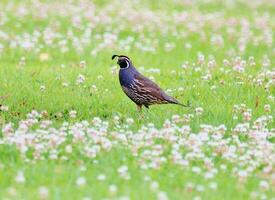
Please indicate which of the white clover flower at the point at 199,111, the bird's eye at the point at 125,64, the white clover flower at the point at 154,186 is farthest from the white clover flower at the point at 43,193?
the bird's eye at the point at 125,64

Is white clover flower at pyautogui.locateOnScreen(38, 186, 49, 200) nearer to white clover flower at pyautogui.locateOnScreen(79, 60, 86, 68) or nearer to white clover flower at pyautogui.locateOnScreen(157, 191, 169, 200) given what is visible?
white clover flower at pyautogui.locateOnScreen(157, 191, 169, 200)

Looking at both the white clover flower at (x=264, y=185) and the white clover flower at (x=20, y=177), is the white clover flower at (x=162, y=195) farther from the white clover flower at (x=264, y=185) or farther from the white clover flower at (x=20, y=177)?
the white clover flower at (x=20, y=177)

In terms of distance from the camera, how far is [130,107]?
13656 millimetres

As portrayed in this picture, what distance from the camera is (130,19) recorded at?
22547 mm

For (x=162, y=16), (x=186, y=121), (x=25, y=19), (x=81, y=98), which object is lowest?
(x=186, y=121)

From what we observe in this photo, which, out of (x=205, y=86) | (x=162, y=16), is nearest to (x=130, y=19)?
(x=162, y=16)

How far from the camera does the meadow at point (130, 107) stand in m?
9.20

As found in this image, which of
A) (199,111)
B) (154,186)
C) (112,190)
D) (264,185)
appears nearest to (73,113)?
(199,111)

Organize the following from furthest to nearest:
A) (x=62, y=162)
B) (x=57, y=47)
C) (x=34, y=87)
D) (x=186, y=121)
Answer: (x=57, y=47)
(x=34, y=87)
(x=186, y=121)
(x=62, y=162)

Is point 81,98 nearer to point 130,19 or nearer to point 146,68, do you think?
point 146,68

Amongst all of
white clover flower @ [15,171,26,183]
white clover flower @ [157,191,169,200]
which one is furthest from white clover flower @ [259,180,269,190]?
white clover flower @ [15,171,26,183]

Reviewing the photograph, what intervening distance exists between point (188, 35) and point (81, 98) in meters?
8.03

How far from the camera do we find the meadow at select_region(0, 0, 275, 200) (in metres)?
9.20

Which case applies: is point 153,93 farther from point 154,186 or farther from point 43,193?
point 43,193
